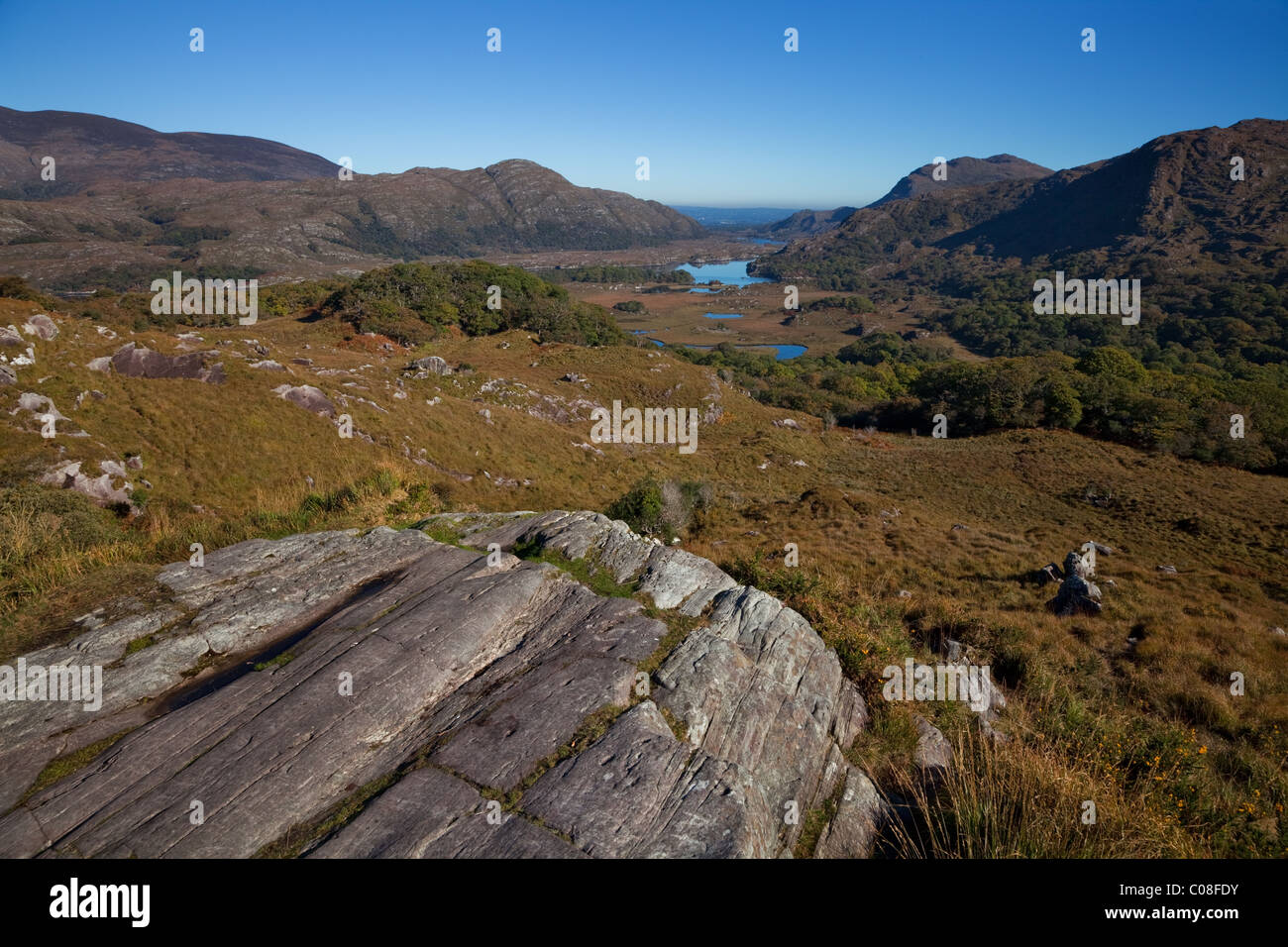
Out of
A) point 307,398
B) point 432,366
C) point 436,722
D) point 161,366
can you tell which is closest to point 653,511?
point 436,722

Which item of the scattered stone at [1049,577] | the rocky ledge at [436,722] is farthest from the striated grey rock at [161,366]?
the scattered stone at [1049,577]

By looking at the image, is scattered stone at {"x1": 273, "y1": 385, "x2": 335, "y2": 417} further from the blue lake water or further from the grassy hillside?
the blue lake water

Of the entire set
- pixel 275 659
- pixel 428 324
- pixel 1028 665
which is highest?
pixel 428 324

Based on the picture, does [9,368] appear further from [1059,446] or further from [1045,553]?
[1059,446]

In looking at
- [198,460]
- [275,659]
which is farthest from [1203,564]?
[198,460]

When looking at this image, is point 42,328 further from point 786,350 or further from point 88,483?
point 786,350

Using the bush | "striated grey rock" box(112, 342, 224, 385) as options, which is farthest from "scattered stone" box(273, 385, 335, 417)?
Result: the bush

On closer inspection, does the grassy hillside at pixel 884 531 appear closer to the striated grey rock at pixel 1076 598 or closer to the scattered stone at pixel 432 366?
the striated grey rock at pixel 1076 598
